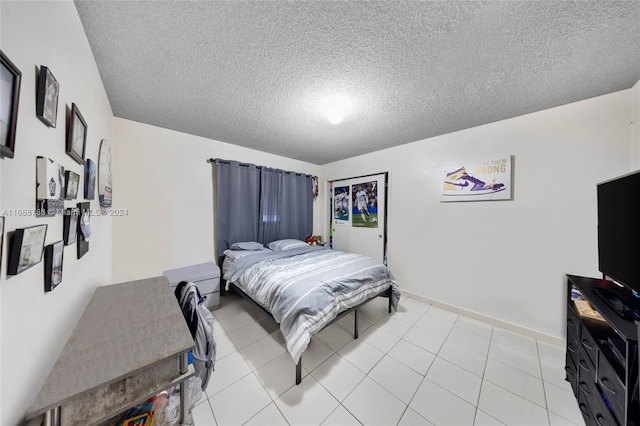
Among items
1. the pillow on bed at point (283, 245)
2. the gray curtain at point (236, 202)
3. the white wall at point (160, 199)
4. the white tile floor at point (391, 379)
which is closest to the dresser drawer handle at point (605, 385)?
the white tile floor at point (391, 379)

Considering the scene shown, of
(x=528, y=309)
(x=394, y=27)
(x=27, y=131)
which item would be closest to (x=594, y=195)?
→ (x=528, y=309)

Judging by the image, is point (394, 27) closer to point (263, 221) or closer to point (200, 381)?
point (200, 381)

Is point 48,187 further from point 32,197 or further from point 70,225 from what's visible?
point 70,225

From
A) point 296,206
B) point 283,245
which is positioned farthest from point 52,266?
point 296,206

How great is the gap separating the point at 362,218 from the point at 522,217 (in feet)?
6.91

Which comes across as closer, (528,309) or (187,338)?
(187,338)

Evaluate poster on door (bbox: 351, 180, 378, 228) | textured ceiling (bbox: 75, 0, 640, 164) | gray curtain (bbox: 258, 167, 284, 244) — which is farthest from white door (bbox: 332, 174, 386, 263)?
textured ceiling (bbox: 75, 0, 640, 164)

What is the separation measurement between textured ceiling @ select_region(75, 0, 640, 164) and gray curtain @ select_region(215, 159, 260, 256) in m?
0.92

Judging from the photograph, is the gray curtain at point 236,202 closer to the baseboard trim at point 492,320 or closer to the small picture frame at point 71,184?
the small picture frame at point 71,184

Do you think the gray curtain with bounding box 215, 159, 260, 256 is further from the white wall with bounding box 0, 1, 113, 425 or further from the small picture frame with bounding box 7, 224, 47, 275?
the small picture frame with bounding box 7, 224, 47, 275

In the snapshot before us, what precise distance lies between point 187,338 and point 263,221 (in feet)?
8.74

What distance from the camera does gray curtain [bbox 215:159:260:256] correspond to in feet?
9.89

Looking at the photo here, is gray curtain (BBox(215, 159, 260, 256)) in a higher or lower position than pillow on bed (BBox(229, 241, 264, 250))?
higher

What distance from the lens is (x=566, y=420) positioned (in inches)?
51.6
